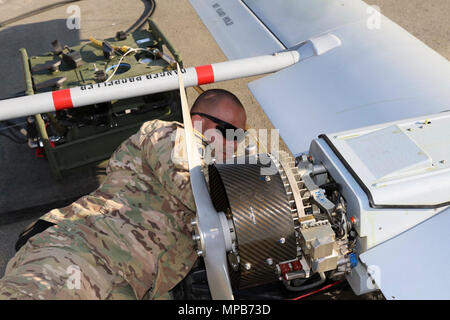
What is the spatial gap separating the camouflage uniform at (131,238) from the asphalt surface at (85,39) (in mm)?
1766

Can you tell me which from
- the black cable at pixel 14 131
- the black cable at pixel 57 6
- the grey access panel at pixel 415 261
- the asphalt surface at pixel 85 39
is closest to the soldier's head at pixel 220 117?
the grey access panel at pixel 415 261

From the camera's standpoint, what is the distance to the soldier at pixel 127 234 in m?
3.05

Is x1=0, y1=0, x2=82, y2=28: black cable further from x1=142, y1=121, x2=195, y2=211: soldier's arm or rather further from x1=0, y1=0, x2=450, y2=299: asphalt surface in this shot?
x1=142, y1=121, x2=195, y2=211: soldier's arm

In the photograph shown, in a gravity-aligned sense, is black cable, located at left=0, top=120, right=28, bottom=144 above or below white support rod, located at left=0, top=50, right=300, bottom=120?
below

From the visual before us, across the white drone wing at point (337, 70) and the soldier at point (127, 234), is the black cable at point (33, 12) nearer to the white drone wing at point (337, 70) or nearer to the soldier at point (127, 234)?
the white drone wing at point (337, 70)

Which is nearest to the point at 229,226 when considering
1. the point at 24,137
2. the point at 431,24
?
the point at 24,137

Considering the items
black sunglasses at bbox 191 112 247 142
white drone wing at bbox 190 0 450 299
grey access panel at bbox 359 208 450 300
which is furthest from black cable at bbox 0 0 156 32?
grey access panel at bbox 359 208 450 300

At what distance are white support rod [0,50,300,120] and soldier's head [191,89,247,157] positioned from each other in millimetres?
395

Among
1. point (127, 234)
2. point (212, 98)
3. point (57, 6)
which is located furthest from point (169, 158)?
point (57, 6)

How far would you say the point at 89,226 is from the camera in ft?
11.4

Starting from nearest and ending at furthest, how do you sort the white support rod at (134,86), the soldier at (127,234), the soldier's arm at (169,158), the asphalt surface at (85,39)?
the soldier at (127,234), the soldier's arm at (169,158), the white support rod at (134,86), the asphalt surface at (85,39)

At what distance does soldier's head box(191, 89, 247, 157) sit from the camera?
364 centimetres

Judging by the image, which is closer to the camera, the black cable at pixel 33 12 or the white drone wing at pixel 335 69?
the white drone wing at pixel 335 69
